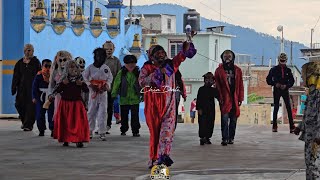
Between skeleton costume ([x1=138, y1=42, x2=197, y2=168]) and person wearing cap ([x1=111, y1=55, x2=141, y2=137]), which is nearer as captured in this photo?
skeleton costume ([x1=138, y1=42, x2=197, y2=168])

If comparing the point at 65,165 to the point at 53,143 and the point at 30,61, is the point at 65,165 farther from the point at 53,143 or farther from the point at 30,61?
the point at 30,61

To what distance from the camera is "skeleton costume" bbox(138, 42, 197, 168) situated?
13195 mm

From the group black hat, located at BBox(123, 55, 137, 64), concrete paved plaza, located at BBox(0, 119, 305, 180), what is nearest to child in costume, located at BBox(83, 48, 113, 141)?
concrete paved plaza, located at BBox(0, 119, 305, 180)

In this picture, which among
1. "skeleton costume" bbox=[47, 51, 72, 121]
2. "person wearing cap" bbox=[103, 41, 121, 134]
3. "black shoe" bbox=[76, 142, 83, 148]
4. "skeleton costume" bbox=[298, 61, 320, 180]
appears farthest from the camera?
"person wearing cap" bbox=[103, 41, 121, 134]

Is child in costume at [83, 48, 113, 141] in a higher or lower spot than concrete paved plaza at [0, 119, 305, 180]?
higher

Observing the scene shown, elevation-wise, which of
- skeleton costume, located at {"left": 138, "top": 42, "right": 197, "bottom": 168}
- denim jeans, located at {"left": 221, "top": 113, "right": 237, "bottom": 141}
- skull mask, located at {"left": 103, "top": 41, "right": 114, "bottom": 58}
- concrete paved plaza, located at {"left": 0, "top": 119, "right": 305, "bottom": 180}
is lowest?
concrete paved plaza, located at {"left": 0, "top": 119, "right": 305, "bottom": 180}

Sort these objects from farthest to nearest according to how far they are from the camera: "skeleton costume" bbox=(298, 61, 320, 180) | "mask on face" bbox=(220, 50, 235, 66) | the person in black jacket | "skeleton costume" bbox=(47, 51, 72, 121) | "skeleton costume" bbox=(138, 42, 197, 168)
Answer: the person in black jacket, "mask on face" bbox=(220, 50, 235, 66), "skeleton costume" bbox=(47, 51, 72, 121), "skeleton costume" bbox=(138, 42, 197, 168), "skeleton costume" bbox=(298, 61, 320, 180)

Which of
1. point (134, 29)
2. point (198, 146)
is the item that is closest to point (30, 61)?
point (198, 146)

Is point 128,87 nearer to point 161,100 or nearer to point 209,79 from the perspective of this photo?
point 209,79

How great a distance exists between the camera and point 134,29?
144ft

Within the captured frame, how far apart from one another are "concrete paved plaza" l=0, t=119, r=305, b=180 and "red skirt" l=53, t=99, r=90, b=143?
23 cm

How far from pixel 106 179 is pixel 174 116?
129 cm

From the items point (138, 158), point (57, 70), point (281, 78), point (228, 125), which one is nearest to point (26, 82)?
point (57, 70)

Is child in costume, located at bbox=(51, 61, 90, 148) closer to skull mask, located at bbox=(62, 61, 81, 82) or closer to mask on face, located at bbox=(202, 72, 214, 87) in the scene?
skull mask, located at bbox=(62, 61, 81, 82)
